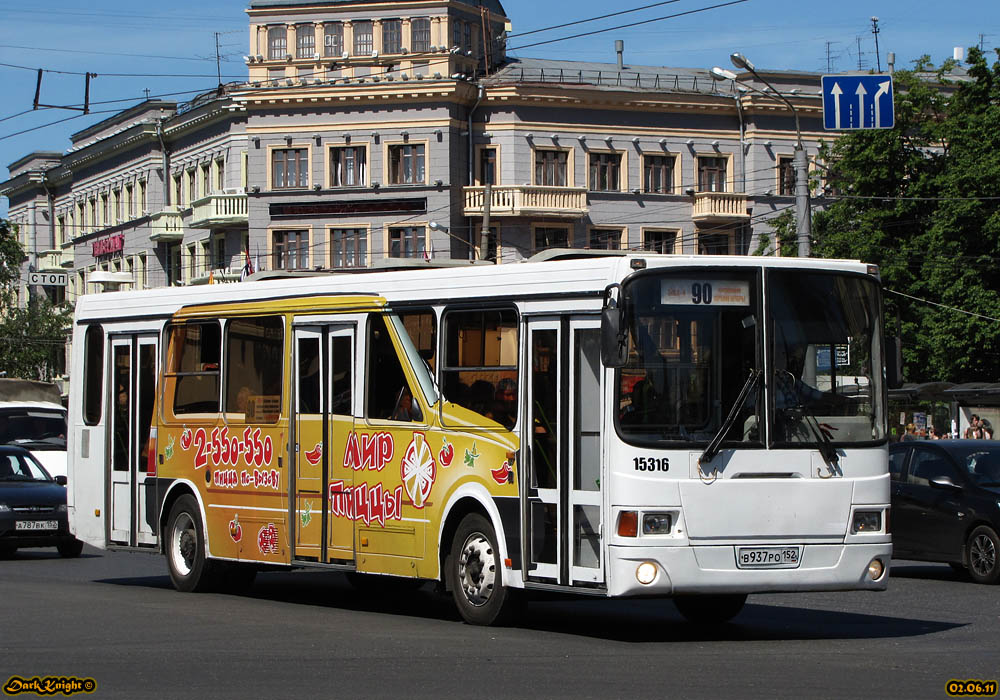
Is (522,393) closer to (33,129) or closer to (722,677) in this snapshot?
(722,677)

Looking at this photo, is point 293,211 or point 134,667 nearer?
point 134,667

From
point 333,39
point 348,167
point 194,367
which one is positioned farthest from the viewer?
point 333,39

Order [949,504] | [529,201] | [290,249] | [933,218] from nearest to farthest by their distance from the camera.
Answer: [949,504], [933,218], [529,201], [290,249]

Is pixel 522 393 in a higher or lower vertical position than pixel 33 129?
lower

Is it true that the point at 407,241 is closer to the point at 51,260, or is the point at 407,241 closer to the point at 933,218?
the point at 933,218

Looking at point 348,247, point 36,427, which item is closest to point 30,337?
point 348,247

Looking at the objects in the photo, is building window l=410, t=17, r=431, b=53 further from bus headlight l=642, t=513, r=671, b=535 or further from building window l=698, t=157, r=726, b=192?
bus headlight l=642, t=513, r=671, b=535

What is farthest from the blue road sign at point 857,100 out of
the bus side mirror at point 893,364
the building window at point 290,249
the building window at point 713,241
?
the building window at point 290,249

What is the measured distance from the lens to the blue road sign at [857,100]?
2628 centimetres

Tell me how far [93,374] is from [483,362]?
6.57 meters

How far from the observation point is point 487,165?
62.3 metres

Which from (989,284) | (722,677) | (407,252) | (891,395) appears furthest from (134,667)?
(407,252)

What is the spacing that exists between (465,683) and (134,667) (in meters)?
2.12

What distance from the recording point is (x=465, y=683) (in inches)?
381
